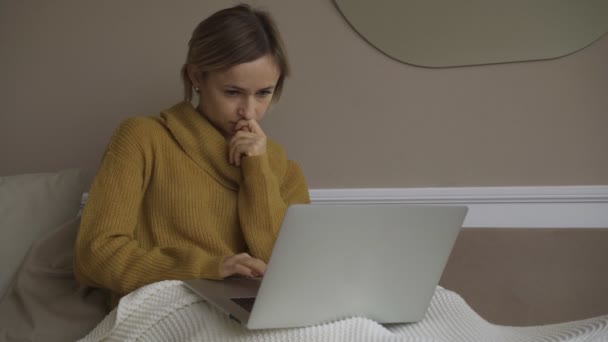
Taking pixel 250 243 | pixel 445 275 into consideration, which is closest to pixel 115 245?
pixel 250 243

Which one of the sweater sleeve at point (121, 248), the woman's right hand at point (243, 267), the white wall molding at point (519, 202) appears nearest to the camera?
the woman's right hand at point (243, 267)

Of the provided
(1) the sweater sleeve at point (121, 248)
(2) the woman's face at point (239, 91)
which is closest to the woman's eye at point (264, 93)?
(2) the woman's face at point (239, 91)

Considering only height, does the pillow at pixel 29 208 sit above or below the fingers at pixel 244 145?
below

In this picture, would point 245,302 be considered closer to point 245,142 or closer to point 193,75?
point 245,142

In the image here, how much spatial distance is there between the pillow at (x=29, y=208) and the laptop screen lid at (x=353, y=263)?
0.87 metres

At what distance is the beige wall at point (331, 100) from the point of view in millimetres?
1948

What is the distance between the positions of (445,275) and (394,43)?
620 millimetres

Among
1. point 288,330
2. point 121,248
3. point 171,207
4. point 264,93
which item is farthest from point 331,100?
point 288,330

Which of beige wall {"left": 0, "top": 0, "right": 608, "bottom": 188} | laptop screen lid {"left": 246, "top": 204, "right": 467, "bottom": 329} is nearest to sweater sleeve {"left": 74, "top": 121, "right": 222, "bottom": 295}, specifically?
laptop screen lid {"left": 246, "top": 204, "right": 467, "bottom": 329}

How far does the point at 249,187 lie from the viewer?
1.67 meters

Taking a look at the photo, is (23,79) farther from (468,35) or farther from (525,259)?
(525,259)

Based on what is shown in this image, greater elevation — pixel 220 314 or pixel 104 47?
pixel 104 47

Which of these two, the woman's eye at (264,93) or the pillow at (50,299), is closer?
the pillow at (50,299)

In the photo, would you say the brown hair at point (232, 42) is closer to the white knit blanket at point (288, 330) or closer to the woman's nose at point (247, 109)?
the woman's nose at point (247, 109)
